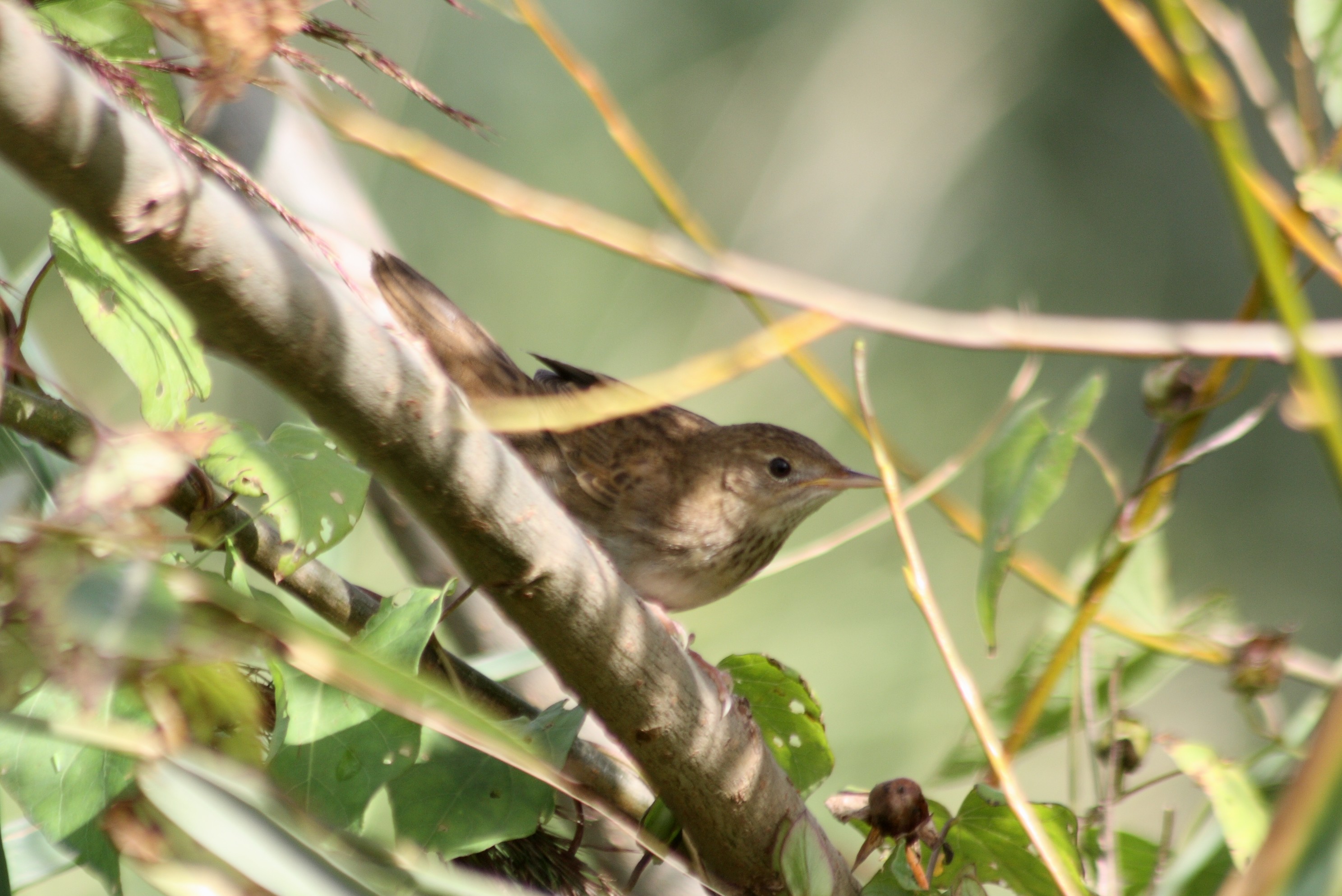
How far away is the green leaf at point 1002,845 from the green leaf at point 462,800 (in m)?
0.44

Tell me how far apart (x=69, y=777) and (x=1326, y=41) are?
4.22 ft

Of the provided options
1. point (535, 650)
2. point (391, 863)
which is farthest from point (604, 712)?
point (391, 863)

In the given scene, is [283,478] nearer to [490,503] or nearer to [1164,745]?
[490,503]

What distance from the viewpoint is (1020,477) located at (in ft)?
3.73

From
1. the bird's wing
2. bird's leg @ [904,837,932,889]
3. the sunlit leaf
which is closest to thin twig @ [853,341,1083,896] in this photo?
bird's leg @ [904,837,932,889]

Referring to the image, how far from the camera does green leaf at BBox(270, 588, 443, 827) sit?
0.98 meters

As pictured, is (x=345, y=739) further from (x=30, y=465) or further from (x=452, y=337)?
(x=452, y=337)

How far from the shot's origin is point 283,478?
1.03m

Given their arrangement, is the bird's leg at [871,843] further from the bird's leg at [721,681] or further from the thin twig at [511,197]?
the thin twig at [511,197]

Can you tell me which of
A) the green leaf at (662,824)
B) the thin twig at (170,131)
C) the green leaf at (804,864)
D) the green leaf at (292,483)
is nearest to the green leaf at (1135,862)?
the green leaf at (804,864)

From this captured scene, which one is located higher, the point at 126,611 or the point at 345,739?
the point at 126,611

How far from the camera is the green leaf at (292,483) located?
998 mm

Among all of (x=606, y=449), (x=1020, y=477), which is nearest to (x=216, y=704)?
(x=1020, y=477)

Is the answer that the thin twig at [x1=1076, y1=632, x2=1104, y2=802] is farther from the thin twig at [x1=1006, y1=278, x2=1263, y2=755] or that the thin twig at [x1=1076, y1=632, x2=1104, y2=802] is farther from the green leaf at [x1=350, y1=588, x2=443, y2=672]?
the green leaf at [x1=350, y1=588, x2=443, y2=672]
